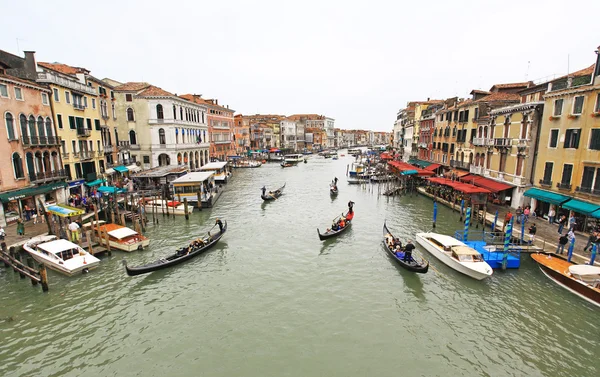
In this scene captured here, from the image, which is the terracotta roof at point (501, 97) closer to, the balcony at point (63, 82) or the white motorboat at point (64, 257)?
the white motorboat at point (64, 257)

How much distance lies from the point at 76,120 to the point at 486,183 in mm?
36337

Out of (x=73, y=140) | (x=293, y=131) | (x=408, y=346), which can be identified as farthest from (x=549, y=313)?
(x=293, y=131)

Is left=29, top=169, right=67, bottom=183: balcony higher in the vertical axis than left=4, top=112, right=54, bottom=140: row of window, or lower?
lower

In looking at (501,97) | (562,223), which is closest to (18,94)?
(562,223)

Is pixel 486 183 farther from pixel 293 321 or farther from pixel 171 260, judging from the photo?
pixel 171 260

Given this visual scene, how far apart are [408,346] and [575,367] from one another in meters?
4.96

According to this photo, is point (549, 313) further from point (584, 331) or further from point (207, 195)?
point (207, 195)

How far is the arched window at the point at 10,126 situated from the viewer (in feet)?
65.9

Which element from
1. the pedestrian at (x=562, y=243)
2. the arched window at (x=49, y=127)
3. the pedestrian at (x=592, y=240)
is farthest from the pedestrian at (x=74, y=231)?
the pedestrian at (x=592, y=240)

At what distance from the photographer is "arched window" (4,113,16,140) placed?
65.9ft

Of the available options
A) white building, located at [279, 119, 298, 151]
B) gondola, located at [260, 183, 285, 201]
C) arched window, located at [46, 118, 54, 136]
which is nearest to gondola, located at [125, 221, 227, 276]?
gondola, located at [260, 183, 285, 201]

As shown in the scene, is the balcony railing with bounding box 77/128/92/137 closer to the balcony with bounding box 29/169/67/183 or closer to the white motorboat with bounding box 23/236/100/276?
the balcony with bounding box 29/169/67/183

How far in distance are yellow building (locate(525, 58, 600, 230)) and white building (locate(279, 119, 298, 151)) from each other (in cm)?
8870

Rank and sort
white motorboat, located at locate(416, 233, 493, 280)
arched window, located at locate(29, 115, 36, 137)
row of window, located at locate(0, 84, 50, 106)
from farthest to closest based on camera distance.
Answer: arched window, located at locate(29, 115, 36, 137) < row of window, located at locate(0, 84, 50, 106) < white motorboat, located at locate(416, 233, 493, 280)
